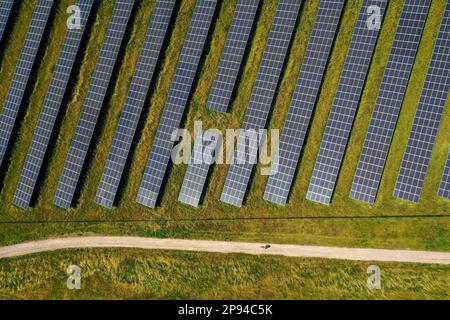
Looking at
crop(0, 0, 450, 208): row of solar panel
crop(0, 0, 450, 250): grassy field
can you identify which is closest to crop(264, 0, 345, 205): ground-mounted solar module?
crop(0, 0, 450, 208): row of solar panel

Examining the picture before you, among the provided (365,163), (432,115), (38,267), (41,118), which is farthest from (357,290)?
(41,118)

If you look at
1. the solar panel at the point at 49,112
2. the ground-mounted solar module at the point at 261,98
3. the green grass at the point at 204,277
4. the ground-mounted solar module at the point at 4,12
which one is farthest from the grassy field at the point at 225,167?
the green grass at the point at 204,277

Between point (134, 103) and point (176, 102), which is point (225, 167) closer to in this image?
point (176, 102)

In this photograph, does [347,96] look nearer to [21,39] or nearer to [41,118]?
[41,118]

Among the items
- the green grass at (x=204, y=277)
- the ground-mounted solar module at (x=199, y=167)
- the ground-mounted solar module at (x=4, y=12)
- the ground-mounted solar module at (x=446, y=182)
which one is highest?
the ground-mounted solar module at (x=4, y=12)

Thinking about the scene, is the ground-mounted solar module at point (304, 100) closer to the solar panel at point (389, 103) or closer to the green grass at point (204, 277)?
the solar panel at point (389, 103)

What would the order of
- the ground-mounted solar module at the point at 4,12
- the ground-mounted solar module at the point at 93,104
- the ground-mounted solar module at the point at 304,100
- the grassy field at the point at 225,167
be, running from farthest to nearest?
the ground-mounted solar module at the point at 4,12 < the ground-mounted solar module at the point at 93,104 < the ground-mounted solar module at the point at 304,100 < the grassy field at the point at 225,167
